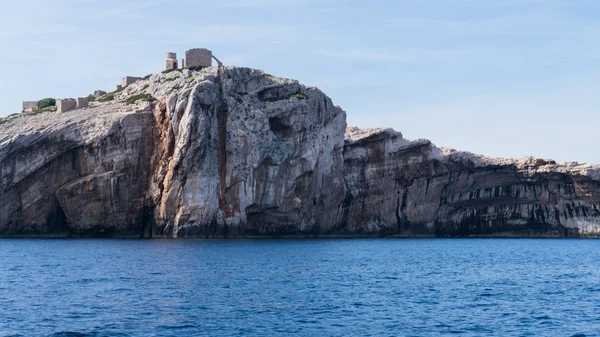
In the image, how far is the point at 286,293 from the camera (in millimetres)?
48281

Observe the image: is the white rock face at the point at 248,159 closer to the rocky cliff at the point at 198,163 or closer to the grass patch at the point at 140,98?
the rocky cliff at the point at 198,163

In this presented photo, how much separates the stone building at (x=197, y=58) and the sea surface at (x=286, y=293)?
133 feet

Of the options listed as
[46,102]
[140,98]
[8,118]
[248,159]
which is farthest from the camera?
[46,102]

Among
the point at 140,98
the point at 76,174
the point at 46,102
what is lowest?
the point at 76,174

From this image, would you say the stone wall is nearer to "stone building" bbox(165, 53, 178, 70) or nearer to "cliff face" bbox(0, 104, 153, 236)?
"cliff face" bbox(0, 104, 153, 236)

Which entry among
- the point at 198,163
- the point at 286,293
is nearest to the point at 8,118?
the point at 198,163

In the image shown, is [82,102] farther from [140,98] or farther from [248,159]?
[248,159]

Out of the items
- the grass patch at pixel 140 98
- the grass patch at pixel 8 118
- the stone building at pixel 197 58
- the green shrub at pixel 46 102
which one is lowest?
the grass patch at pixel 8 118

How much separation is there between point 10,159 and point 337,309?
235 feet

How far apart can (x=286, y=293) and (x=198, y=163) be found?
178ft

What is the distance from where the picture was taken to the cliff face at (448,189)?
12356 centimetres

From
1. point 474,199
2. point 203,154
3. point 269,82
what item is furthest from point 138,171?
point 474,199

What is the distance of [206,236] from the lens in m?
103

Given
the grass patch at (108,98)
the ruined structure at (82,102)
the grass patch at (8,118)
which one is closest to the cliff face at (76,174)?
the grass patch at (8,118)
